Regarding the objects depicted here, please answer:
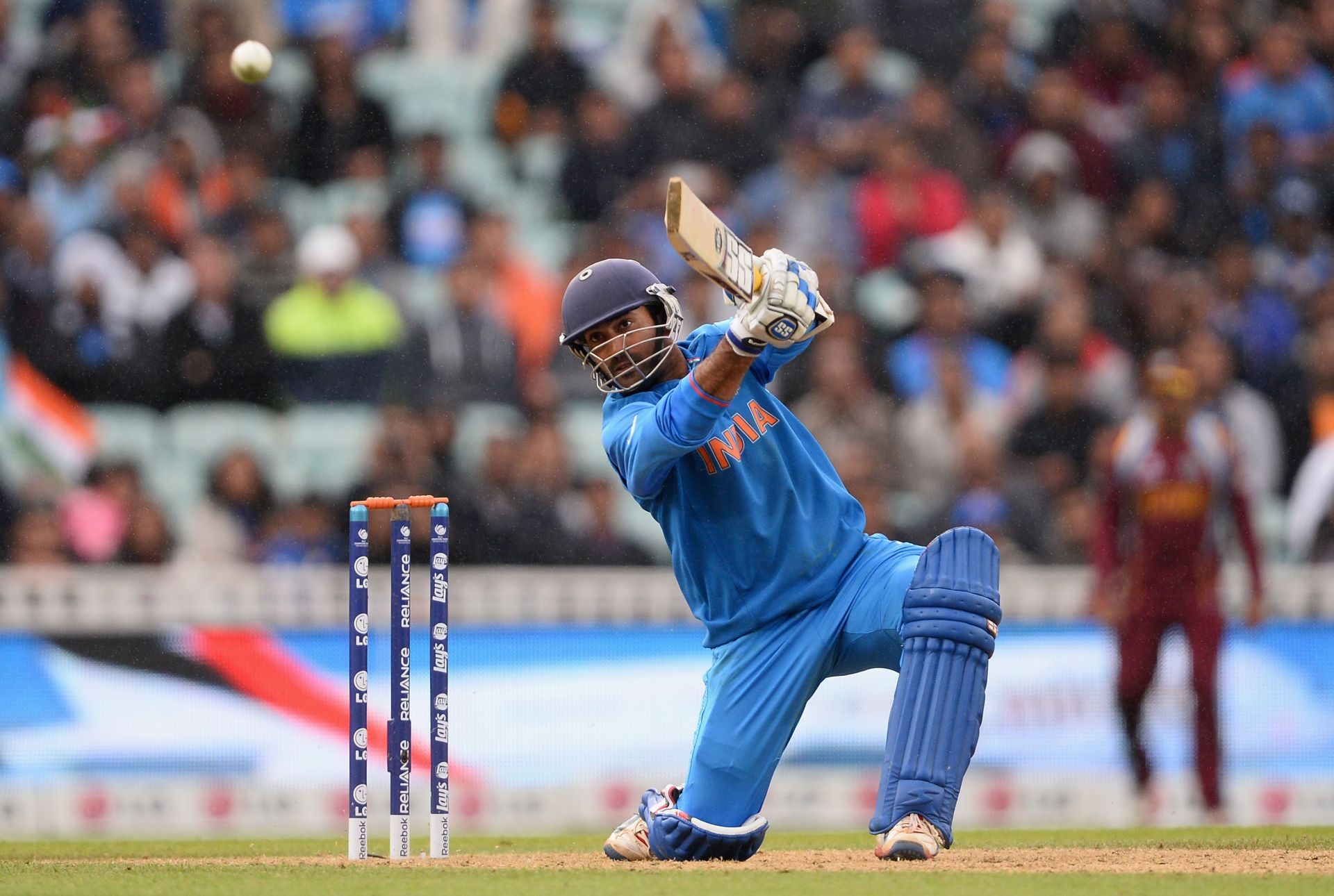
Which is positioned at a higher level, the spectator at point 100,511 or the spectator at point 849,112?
the spectator at point 849,112

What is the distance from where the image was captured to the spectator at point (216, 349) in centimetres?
1140

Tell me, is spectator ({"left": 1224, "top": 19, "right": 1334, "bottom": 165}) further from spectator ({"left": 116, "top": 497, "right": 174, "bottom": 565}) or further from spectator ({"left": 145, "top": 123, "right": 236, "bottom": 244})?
spectator ({"left": 116, "top": 497, "right": 174, "bottom": 565})

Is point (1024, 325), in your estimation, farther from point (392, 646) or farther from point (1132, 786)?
point (392, 646)

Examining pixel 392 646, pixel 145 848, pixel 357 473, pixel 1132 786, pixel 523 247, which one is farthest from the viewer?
pixel 523 247

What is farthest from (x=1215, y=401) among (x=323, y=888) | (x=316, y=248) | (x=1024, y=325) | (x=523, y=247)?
(x=323, y=888)

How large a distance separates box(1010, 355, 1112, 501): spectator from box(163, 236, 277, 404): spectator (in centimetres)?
485

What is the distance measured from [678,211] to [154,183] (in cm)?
825

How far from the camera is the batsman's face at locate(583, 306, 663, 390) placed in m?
5.66

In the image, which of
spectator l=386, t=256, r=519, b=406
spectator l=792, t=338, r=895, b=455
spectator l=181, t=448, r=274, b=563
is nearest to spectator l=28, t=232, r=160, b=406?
spectator l=181, t=448, r=274, b=563

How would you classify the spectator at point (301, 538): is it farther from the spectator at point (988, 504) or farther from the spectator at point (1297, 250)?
the spectator at point (1297, 250)

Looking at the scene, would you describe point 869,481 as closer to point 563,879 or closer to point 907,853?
point 907,853

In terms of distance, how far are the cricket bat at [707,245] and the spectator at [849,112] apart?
26.1ft

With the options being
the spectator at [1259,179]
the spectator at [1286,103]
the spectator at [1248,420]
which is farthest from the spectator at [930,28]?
the spectator at [1248,420]

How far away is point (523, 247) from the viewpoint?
42.1 ft
